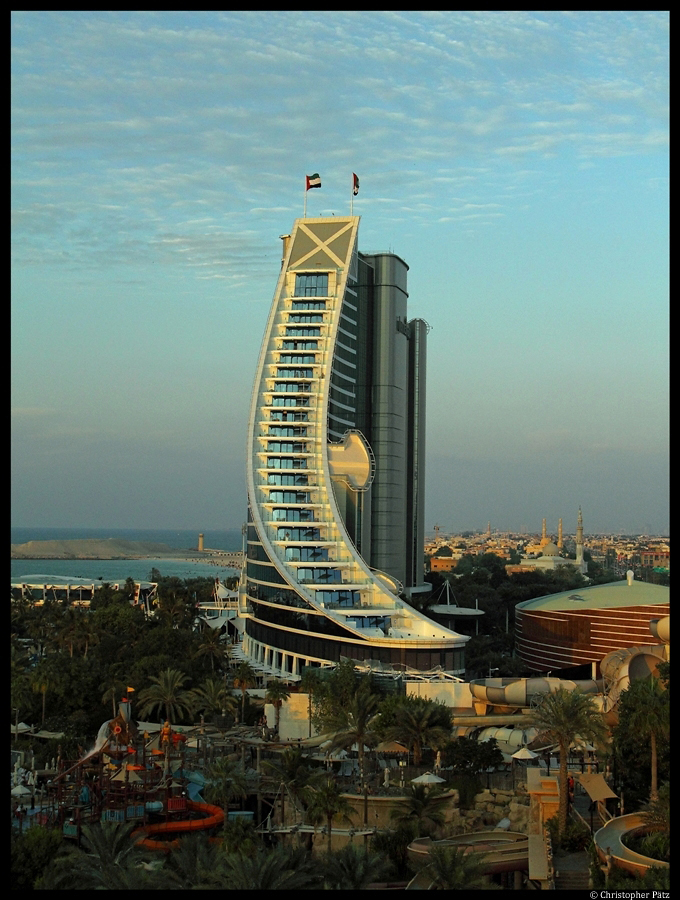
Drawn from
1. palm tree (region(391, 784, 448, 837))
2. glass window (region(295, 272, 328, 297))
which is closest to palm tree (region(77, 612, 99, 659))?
glass window (region(295, 272, 328, 297))

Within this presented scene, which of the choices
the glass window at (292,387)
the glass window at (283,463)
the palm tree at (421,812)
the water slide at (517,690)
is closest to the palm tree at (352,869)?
the palm tree at (421,812)

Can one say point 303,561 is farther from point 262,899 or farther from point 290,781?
point 262,899

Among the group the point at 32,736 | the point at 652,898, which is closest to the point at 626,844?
the point at 652,898

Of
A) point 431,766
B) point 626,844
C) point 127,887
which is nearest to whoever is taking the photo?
point 127,887

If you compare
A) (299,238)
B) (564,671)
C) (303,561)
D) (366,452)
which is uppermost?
(299,238)

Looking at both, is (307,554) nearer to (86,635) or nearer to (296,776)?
(86,635)

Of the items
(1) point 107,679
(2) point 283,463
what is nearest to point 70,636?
(1) point 107,679
